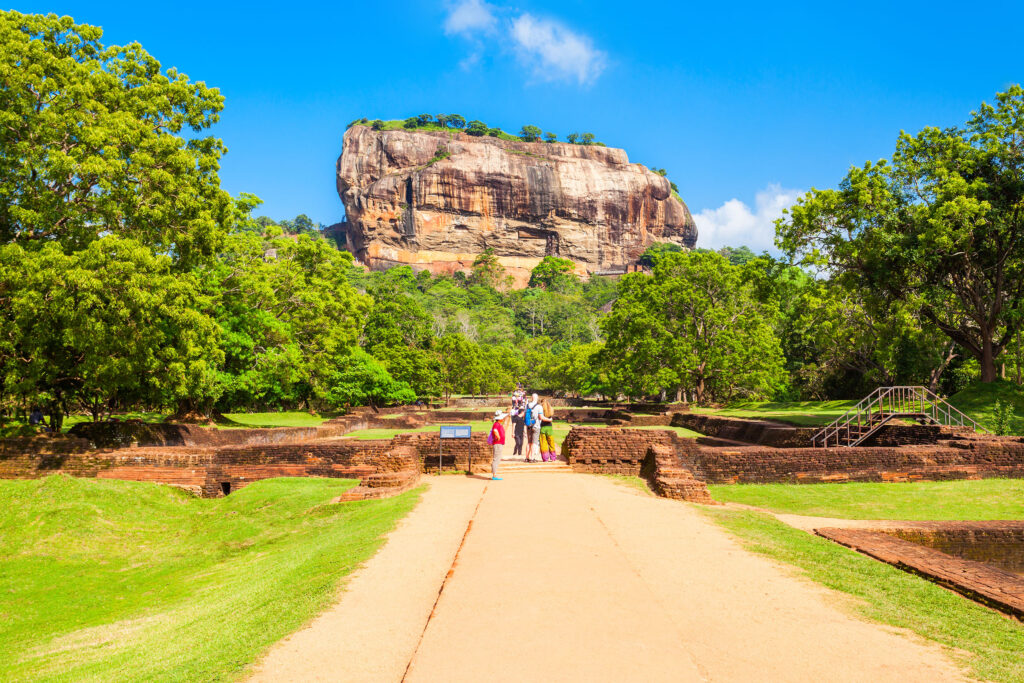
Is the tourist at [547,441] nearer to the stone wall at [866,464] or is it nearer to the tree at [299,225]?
the stone wall at [866,464]

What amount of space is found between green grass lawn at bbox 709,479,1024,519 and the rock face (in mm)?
102601

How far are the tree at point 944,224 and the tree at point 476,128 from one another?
370ft

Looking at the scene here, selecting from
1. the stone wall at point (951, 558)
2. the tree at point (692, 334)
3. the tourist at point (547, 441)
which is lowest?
the stone wall at point (951, 558)

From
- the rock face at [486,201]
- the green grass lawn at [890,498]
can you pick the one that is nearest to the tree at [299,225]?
the rock face at [486,201]

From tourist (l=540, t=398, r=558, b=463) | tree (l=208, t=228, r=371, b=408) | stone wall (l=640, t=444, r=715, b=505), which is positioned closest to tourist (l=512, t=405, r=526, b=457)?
tourist (l=540, t=398, r=558, b=463)

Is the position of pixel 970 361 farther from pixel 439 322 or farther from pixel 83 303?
pixel 439 322

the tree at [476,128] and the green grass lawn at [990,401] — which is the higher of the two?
the tree at [476,128]

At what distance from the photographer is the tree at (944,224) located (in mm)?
18922

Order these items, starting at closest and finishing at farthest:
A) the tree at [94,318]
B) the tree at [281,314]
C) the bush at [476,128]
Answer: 1. the tree at [94,318]
2. the tree at [281,314]
3. the bush at [476,128]

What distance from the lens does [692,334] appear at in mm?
31266

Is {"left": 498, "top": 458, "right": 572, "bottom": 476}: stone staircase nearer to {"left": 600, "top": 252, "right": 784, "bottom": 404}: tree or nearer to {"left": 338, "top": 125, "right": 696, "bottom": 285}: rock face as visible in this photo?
{"left": 600, "top": 252, "right": 784, "bottom": 404}: tree

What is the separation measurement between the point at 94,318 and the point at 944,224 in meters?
21.8

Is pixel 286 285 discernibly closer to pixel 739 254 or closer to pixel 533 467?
pixel 533 467

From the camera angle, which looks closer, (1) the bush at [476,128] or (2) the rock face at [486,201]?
(2) the rock face at [486,201]
